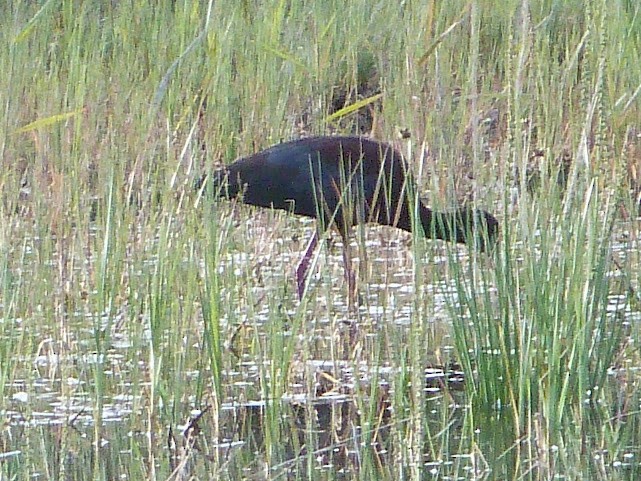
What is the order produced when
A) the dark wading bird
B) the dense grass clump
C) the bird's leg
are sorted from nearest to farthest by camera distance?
the dense grass clump → the bird's leg → the dark wading bird

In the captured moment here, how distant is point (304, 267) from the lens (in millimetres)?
3479

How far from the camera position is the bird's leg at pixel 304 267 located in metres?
3.30

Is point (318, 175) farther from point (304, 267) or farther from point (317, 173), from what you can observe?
point (304, 267)

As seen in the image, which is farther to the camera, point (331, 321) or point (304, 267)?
point (304, 267)

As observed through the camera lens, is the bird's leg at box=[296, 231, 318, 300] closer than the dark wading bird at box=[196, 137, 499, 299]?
Yes

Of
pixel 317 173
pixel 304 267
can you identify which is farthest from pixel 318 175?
pixel 304 267

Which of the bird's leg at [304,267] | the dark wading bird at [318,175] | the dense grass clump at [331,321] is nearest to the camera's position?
the dense grass clump at [331,321]

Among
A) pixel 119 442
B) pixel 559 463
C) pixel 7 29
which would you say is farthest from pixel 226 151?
pixel 559 463

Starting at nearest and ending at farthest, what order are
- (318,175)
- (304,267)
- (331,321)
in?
(331,321), (304,267), (318,175)

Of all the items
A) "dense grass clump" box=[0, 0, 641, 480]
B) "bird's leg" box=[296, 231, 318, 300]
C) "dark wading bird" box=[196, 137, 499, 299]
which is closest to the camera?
"dense grass clump" box=[0, 0, 641, 480]

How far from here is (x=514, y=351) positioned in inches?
92.1

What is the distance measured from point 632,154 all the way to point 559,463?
2.00 m

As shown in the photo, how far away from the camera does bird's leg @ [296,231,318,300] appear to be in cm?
330

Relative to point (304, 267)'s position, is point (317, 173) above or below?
above
